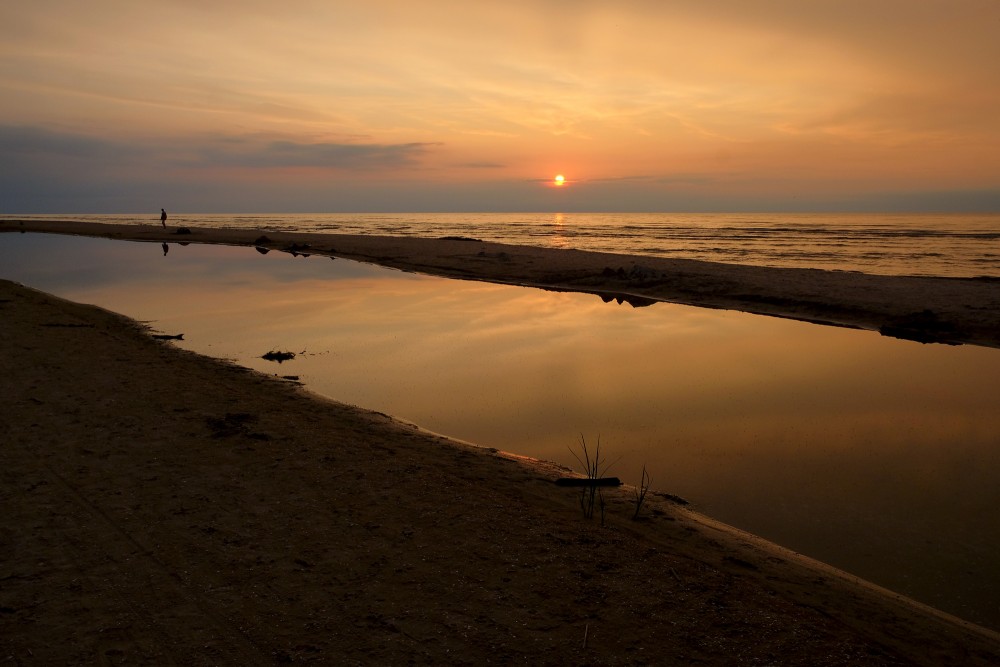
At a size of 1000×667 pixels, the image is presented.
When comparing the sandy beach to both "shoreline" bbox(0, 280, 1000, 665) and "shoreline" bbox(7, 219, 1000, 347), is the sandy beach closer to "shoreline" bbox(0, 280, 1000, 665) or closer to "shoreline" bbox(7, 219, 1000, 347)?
"shoreline" bbox(0, 280, 1000, 665)

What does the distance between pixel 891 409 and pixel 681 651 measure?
8738 mm

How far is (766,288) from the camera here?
24.4 meters

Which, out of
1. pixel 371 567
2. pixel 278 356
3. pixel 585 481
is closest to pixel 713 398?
pixel 585 481

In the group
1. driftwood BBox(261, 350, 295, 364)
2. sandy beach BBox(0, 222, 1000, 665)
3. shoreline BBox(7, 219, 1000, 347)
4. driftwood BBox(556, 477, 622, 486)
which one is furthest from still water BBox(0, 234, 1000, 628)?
shoreline BBox(7, 219, 1000, 347)

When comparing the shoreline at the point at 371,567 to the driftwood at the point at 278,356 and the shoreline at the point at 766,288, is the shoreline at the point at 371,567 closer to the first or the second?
the driftwood at the point at 278,356

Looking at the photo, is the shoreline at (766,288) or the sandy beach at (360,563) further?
the shoreline at (766,288)

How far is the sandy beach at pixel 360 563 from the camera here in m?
4.40

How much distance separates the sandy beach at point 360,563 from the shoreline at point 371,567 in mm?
22

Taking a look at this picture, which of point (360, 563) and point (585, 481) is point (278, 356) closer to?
point (585, 481)

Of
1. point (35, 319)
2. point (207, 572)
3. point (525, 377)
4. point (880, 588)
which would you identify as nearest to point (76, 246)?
point (35, 319)

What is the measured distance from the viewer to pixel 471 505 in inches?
265

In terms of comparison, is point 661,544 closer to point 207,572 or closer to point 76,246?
point 207,572

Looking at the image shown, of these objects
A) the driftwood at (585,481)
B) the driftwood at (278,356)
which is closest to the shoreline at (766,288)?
the driftwood at (278,356)

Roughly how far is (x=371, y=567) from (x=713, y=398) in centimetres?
797
